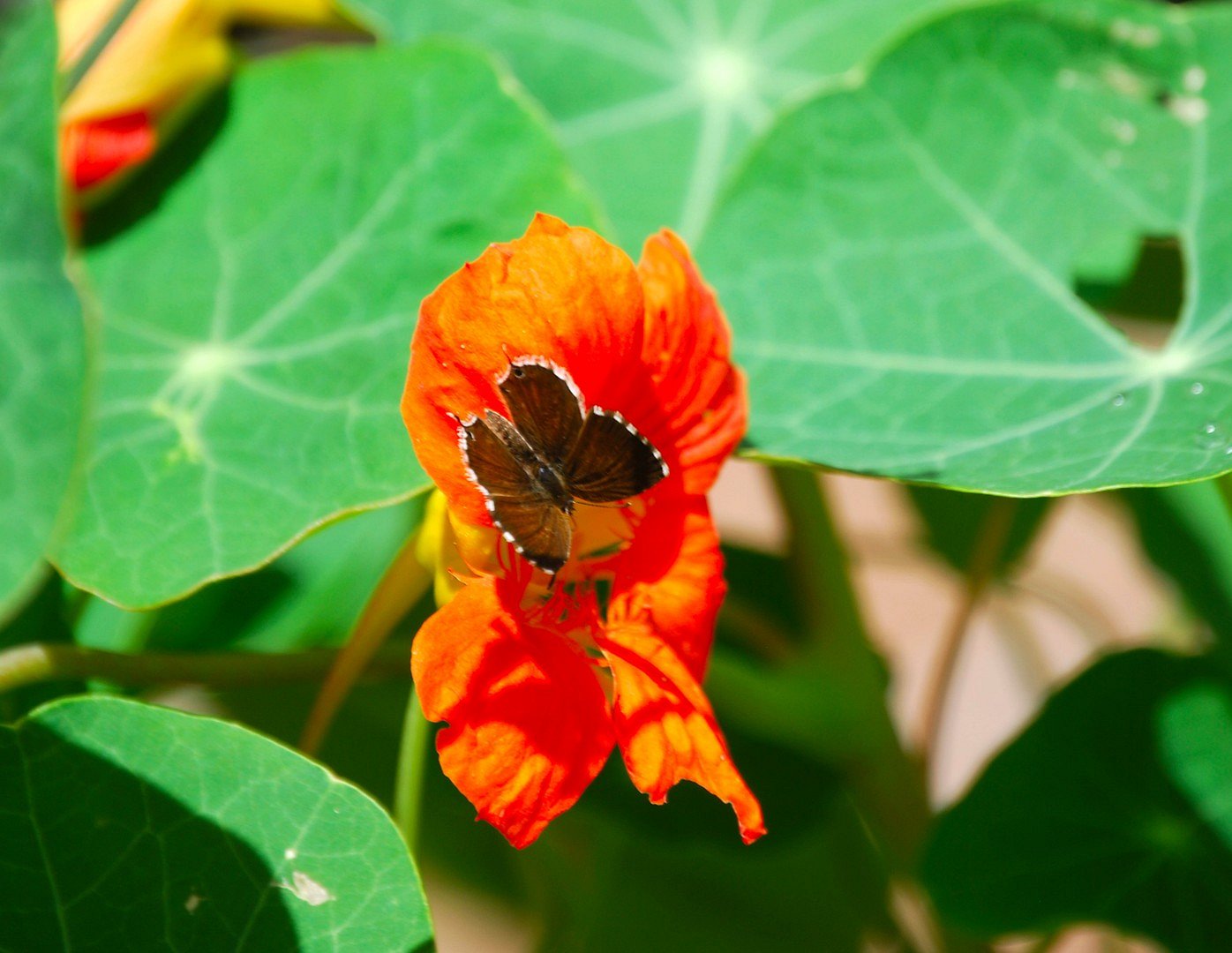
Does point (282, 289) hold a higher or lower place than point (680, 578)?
higher

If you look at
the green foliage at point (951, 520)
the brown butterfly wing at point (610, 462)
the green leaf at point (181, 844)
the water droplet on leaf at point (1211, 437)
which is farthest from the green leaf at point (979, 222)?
the green foliage at point (951, 520)

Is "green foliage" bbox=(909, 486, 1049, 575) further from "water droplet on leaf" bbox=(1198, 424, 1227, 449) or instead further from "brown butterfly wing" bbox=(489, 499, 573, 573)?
"brown butterfly wing" bbox=(489, 499, 573, 573)

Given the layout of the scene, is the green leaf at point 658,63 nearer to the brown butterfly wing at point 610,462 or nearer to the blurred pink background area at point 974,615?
the blurred pink background area at point 974,615

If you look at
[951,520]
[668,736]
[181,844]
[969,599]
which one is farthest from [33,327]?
[951,520]

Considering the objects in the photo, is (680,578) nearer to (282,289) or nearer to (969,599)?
(282,289)

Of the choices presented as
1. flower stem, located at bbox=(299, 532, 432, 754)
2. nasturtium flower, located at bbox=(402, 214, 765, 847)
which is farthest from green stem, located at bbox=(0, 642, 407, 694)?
nasturtium flower, located at bbox=(402, 214, 765, 847)

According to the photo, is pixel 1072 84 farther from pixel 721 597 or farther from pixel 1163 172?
pixel 721 597
